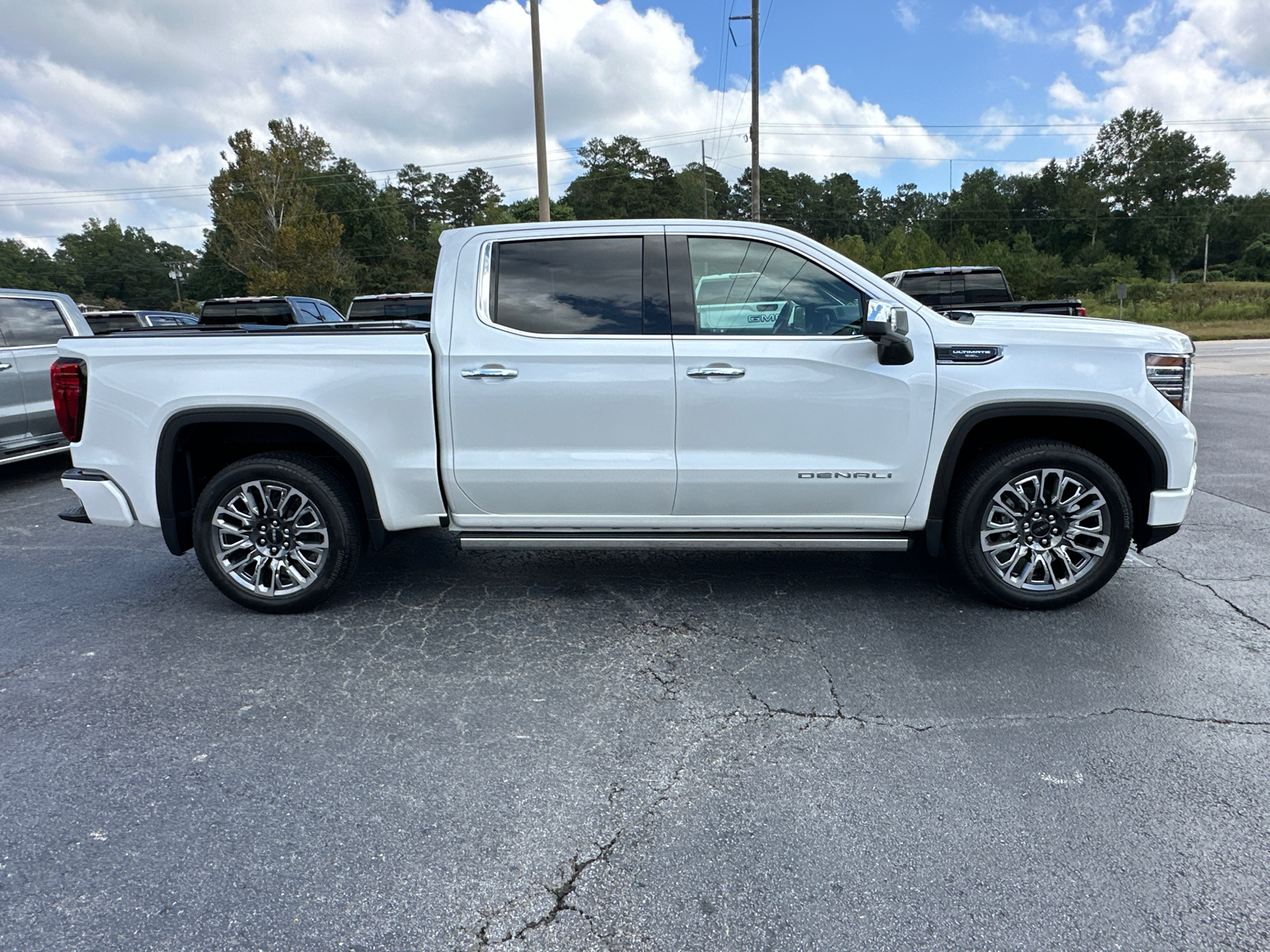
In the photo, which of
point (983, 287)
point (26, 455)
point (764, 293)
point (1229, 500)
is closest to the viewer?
point (764, 293)

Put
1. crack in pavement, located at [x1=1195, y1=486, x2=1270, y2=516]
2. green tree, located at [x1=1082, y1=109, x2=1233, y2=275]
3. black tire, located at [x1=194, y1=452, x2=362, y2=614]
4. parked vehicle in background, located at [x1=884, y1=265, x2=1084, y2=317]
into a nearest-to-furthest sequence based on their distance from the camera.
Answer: black tire, located at [x1=194, y1=452, x2=362, y2=614]
crack in pavement, located at [x1=1195, y1=486, x2=1270, y2=516]
parked vehicle in background, located at [x1=884, y1=265, x2=1084, y2=317]
green tree, located at [x1=1082, y1=109, x2=1233, y2=275]

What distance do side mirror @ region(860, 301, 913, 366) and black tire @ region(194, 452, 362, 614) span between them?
2827mm

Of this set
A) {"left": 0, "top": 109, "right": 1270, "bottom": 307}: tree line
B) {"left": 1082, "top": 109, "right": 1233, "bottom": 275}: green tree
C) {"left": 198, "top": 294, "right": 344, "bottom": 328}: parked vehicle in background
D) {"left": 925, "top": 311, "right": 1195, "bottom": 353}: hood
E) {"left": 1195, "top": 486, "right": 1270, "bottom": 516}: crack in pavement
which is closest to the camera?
{"left": 925, "top": 311, "right": 1195, "bottom": 353}: hood

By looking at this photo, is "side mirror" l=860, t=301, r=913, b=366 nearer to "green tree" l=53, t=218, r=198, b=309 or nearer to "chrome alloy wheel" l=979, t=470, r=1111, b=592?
"chrome alloy wheel" l=979, t=470, r=1111, b=592

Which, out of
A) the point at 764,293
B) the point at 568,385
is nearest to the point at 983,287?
the point at 764,293

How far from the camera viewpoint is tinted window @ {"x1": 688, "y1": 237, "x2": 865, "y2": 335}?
4191 millimetres

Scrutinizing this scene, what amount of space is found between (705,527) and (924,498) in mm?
1126

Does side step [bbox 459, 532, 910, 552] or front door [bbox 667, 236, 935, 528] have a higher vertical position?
front door [bbox 667, 236, 935, 528]

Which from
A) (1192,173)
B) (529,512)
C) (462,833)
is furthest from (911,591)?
(1192,173)

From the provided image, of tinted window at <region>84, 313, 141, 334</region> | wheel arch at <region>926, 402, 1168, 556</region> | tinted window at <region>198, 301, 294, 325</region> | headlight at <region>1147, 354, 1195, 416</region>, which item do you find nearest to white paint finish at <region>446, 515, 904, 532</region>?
wheel arch at <region>926, 402, 1168, 556</region>

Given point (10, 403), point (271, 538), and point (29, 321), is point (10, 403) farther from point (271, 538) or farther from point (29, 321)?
point (271, 538)

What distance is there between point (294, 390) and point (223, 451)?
2.67ft

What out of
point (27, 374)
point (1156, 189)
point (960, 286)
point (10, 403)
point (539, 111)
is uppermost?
point (1156, 189)

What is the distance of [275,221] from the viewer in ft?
168
